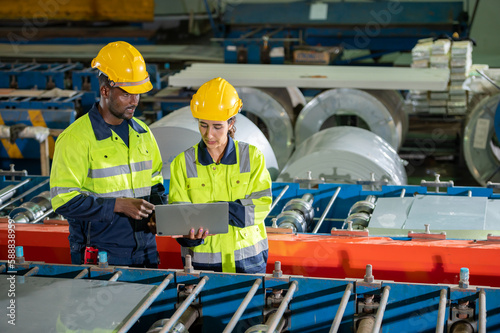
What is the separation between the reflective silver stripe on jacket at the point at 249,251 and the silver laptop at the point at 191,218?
0.77ft

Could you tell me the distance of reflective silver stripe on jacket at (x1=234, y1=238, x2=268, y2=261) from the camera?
3352 millimetres

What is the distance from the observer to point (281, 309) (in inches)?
110

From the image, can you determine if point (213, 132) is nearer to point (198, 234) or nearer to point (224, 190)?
point (224, 190)

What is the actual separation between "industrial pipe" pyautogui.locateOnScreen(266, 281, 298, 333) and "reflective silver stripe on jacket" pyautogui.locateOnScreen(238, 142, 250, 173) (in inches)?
25.3

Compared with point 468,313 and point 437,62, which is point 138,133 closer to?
point 468,313

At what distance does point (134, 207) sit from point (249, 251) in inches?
24.4

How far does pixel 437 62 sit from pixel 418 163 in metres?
1.56

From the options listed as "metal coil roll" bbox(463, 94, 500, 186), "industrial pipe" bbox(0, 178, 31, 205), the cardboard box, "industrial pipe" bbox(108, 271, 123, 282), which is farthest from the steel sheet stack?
"industrial pipe" bbox(108, 271, 123, 282)

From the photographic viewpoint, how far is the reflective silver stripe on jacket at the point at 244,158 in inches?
133

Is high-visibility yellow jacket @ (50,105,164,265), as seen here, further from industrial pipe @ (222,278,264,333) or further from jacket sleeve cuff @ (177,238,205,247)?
industrial pipe @ (222,278,264,333)

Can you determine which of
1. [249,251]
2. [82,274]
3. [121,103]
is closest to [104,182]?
[121,103]

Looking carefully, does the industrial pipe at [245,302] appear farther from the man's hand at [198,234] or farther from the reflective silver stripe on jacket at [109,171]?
the reflective silver stripe on jacket at [109,171]

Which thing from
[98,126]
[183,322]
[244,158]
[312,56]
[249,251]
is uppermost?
[312,56]

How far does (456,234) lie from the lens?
4.00m
